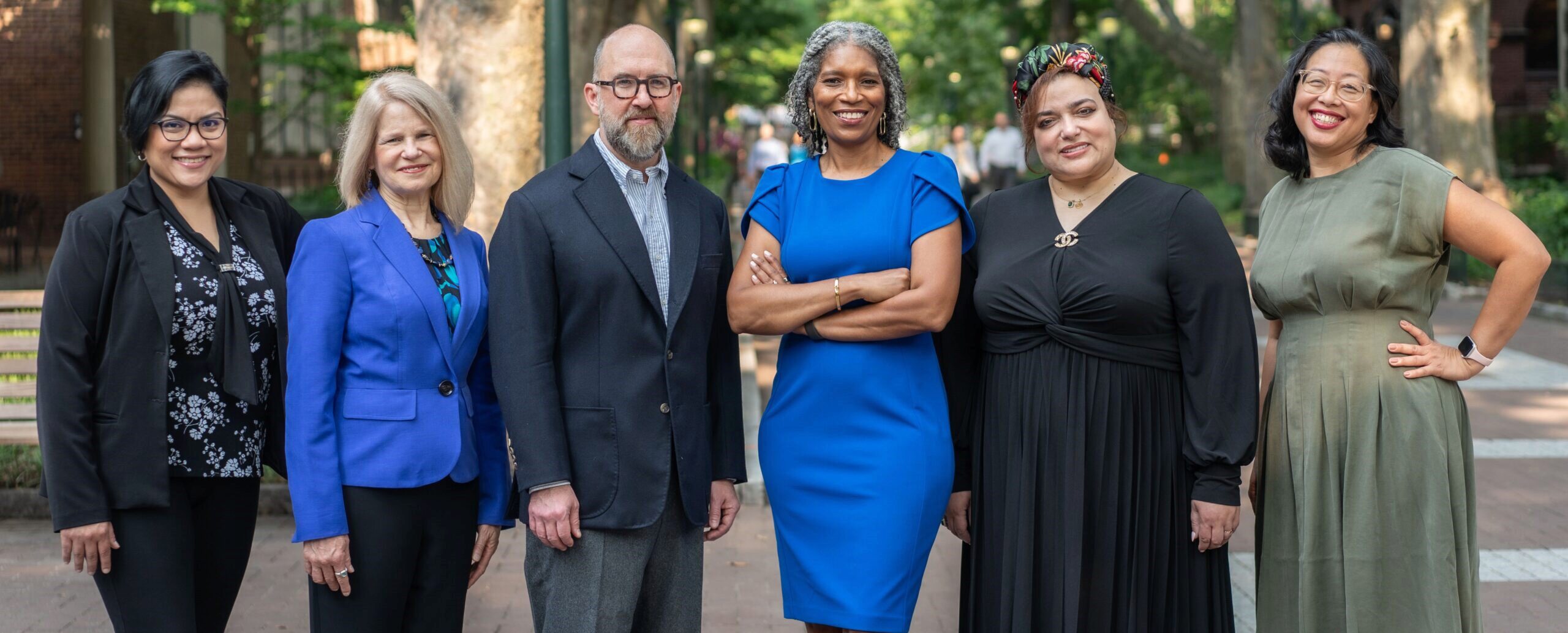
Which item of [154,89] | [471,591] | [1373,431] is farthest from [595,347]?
[471,591]

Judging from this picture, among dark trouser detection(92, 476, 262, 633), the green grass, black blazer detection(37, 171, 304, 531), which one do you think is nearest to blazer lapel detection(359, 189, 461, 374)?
black blazer detection(37, 171, 304, 531)

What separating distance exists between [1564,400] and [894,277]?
28.0ft

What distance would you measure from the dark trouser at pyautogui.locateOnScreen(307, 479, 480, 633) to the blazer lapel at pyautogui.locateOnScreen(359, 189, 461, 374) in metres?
0.34

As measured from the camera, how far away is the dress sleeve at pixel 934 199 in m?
3.72

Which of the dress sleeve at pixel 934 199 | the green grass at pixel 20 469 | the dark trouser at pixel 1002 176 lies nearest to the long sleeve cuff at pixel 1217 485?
the dress sleeve at pixel 934 199

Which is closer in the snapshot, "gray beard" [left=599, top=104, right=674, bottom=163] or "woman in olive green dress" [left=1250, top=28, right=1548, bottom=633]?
"gray beard" [left=599, top=104, right=674, bottom=163]

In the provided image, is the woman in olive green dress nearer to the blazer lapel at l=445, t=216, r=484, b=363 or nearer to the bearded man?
the bearded man

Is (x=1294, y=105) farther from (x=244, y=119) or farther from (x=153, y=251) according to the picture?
(x=244, y=119)

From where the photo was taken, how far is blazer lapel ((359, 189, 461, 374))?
3.41 metres

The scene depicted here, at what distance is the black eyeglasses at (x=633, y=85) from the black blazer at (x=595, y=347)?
6.8 inches

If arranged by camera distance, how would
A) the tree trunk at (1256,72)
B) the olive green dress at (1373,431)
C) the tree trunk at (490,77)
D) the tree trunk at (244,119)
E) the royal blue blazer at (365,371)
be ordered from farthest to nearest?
the tree trunk at (244,119) → the tree trunk at (1256,72) → the tree trunk at (490,77) → the olive green dress at (1373,431) → the royal blue blazer at (365,371)

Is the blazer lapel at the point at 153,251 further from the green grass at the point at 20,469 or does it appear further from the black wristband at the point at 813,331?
the green grass at the point at 20,469

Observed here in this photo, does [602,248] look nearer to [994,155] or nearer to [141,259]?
[141,259]

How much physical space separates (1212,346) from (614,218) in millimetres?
1583
